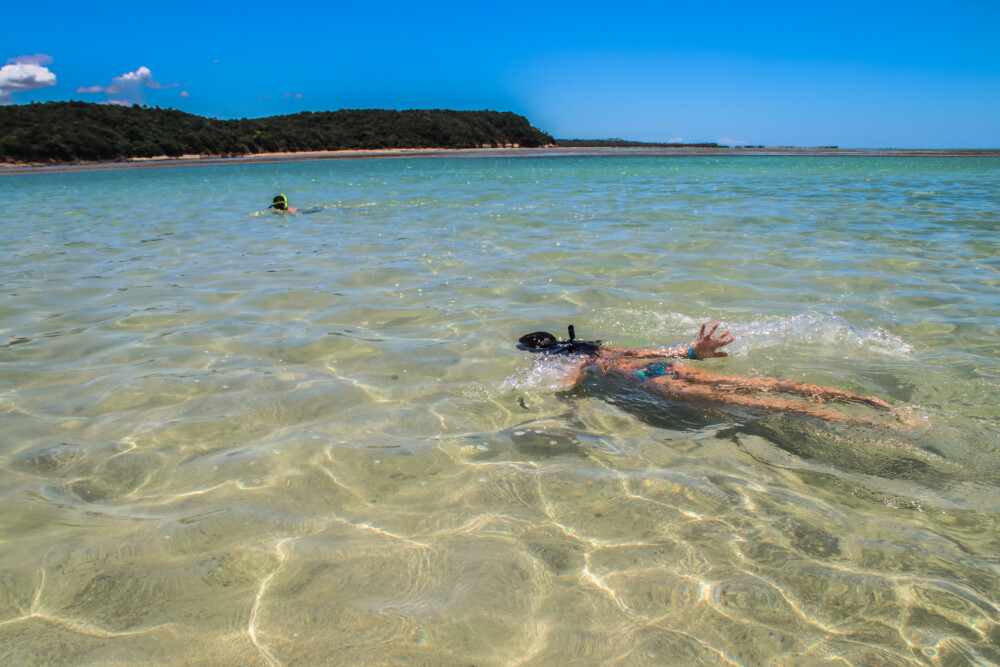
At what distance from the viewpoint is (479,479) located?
322cm

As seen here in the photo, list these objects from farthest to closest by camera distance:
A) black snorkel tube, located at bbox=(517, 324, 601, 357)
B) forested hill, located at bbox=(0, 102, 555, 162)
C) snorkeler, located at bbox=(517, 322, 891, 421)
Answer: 1. forested hill, located at bbox=(0, 102, 555, 162)
2. black snorkel tube, located at bbox=(517, 324, 601, 357)
3. snorkeler, located at bbox=(517, 322, 891, 421)

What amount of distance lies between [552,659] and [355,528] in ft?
3.92

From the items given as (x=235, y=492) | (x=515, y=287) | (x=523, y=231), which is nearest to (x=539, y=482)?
(x=235, y=492)

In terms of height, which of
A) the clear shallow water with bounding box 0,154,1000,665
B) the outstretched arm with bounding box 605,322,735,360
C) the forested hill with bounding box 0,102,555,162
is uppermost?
the forested hill with bounding box 0,102,555,162

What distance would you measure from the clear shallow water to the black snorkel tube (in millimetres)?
163

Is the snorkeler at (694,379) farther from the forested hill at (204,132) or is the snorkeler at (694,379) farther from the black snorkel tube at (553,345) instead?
the forested hill at (204,132)

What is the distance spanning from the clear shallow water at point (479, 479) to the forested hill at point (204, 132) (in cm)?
6724

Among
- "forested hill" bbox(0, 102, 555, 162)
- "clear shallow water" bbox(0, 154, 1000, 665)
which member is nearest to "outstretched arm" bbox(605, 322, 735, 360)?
"clear shallow water" bbox(0, 154, 1000, 665)

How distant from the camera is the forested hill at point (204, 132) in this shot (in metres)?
59.3

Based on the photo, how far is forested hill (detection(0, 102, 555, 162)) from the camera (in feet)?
195

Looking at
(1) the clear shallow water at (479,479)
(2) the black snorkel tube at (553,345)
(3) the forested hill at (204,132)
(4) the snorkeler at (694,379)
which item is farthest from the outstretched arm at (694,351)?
(3) the forested hill at (204,132)

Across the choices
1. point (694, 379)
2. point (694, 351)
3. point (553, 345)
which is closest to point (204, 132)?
point (553, 345)

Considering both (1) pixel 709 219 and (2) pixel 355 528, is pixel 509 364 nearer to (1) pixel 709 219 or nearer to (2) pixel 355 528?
(2) pixel 355 528

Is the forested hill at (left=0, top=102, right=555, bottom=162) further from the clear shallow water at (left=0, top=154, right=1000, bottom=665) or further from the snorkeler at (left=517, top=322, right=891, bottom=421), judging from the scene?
the snorkeler at (left=517, top=322, right=891, bottom=421)
